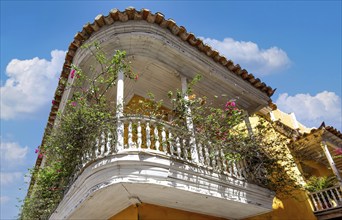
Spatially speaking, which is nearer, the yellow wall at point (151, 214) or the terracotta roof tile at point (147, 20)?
the yellow wall at point (151, 214)

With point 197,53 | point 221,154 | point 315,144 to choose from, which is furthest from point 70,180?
point 315,144

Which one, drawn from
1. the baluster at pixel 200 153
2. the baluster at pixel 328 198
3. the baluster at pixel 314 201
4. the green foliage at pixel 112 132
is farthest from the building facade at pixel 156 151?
the baluster at pixel 328 198

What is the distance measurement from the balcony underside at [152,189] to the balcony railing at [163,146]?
0.12 m

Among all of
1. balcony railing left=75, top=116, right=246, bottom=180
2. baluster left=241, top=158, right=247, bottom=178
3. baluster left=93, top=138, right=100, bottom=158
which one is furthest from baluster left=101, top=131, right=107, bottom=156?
baluster left=241, top=158, right=247, bottom=178

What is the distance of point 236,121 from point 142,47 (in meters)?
2.65

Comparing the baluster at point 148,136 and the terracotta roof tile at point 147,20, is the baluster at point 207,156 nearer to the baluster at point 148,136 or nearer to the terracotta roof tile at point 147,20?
the baluster at point 148,136

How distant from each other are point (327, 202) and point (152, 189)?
26.5ft

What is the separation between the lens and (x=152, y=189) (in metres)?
4.61

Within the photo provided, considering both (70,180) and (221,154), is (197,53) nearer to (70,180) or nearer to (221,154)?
(221,154)

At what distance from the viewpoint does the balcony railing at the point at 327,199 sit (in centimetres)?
934

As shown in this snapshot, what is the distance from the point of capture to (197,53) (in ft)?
21.7

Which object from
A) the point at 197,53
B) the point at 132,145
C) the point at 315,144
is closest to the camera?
the point at 132,145

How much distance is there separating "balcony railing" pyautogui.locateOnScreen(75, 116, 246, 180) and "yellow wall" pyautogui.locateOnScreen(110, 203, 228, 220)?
1.18 metres

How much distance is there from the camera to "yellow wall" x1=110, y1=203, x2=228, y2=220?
5152 mm
